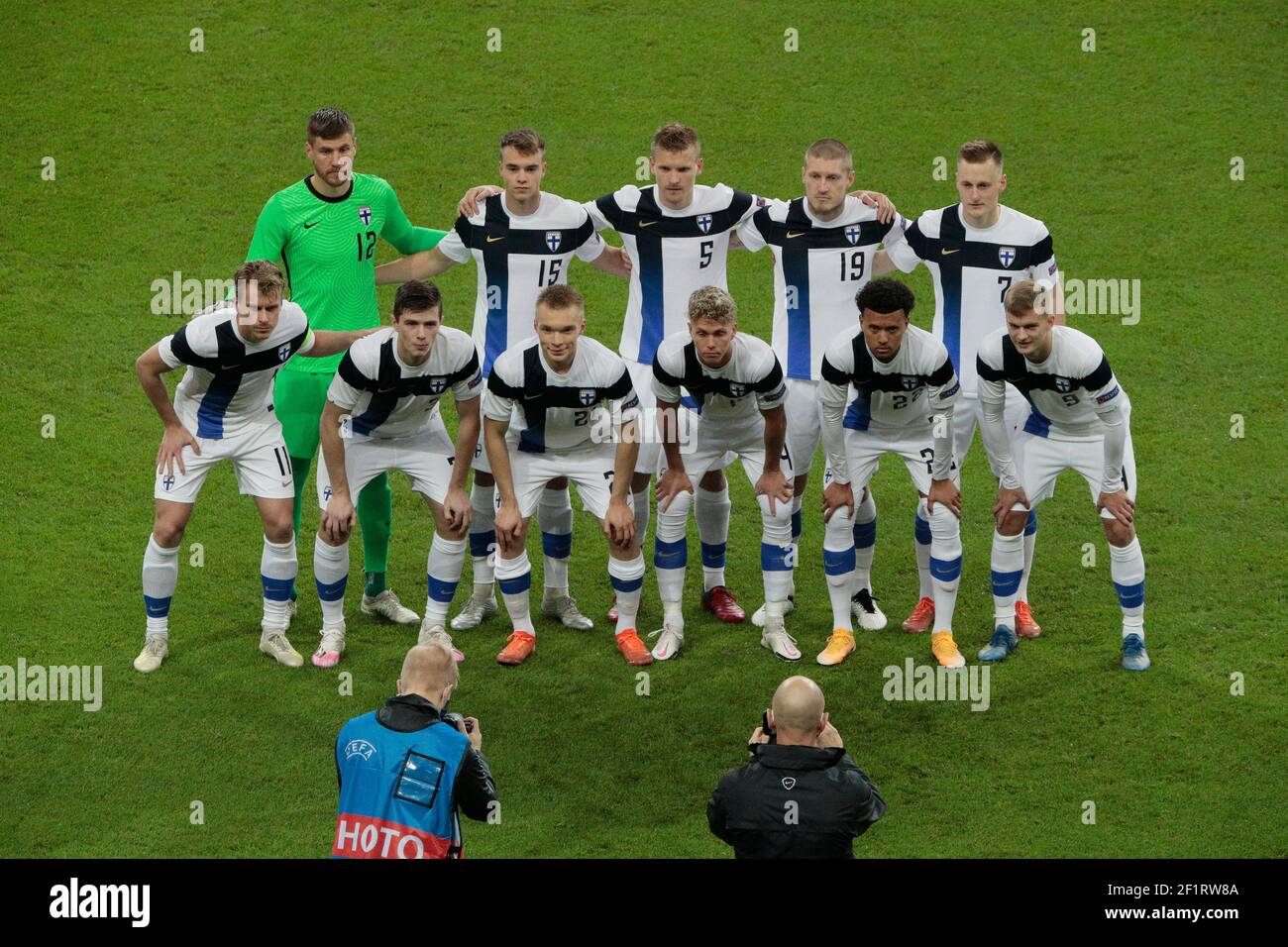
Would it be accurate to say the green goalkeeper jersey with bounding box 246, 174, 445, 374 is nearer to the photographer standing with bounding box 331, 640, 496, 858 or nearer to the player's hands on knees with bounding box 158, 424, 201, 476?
the player's hands on knees with bounding box 158, 424, 201, 476

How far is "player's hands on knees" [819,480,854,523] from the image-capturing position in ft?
30.6

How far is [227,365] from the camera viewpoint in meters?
9.05

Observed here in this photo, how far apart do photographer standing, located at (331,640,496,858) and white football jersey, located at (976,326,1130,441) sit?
365cm

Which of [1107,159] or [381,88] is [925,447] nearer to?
[1107,159]

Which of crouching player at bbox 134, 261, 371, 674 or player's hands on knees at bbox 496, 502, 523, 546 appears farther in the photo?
player's hands on knees at bbox 496, 502, 523, 546

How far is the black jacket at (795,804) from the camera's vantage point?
20.4 ft

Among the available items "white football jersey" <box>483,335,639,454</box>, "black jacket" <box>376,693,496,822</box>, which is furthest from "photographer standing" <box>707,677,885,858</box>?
"white football jersey" <box>483,335,639,454</box>

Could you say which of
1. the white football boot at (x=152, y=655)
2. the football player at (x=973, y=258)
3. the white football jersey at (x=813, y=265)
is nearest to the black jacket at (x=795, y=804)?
the football player at (x=973, y=258)

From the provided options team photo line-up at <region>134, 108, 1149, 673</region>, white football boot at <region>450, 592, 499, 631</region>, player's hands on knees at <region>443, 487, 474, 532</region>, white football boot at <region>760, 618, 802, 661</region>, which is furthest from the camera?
white football boot at <region>450, 592, 499, 631</region>

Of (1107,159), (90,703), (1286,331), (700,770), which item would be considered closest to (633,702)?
(700,770)

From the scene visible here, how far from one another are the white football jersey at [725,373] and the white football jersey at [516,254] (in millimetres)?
861

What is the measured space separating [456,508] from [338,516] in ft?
1.94

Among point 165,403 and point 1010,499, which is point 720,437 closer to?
point 1010,499

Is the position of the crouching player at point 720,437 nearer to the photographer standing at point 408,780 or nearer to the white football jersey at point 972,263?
the white football jersey at point 972,263
